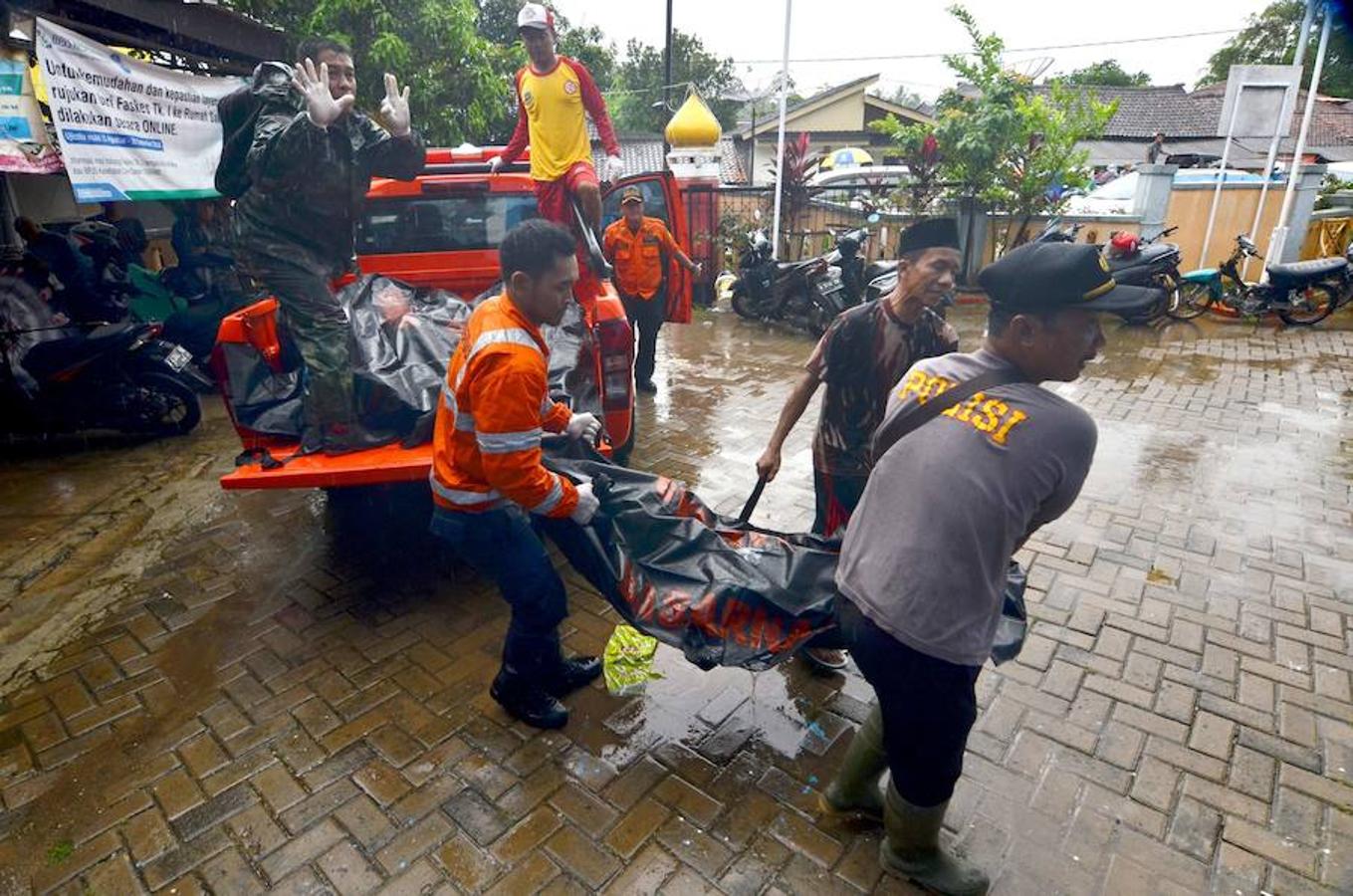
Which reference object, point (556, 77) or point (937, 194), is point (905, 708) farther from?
point (937, 194)

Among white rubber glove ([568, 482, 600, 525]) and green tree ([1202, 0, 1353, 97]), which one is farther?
green tree ([1202, 0, 1353, 97])

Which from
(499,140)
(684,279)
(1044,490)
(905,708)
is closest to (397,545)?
(905,708)

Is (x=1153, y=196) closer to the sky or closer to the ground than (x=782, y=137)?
closer to the ground

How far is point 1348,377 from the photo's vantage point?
734 cm

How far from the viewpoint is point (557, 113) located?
4.79 m

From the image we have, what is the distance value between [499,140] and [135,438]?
13272 millimetres

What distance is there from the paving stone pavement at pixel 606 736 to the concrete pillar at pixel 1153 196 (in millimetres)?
7371

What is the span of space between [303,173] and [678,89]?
3448 centimetres

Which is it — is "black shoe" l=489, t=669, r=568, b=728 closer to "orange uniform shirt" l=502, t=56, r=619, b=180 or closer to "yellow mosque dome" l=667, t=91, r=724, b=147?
"orange uniform shirt" l=502, t=56, r=619, b=180

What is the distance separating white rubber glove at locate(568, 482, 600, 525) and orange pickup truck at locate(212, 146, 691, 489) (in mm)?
1176

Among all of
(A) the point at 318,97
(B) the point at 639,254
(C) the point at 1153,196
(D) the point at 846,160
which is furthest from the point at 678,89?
(A) the point at 318,97

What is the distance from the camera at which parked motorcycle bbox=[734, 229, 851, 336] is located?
9.09 m

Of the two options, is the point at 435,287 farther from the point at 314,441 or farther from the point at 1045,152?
the point at 1045,152

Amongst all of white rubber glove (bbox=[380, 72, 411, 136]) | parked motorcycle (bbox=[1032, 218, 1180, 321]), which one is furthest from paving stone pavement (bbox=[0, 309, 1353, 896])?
parked motorcycle (bbox=[1032, 218, 1180, 321])
